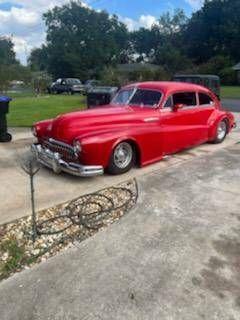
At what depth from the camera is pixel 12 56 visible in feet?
317

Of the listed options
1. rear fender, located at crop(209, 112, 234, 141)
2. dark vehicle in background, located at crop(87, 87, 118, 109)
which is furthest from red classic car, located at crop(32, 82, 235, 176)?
dark vehicle in background, located at crop(87, 87, 118, 109)

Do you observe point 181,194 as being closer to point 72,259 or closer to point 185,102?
point 72,259

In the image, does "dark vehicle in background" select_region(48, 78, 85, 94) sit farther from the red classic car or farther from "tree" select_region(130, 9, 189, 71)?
"tree" select_region(130, 9, 189, 71)

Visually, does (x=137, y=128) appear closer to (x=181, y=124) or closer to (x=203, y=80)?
(x=181, y=124)

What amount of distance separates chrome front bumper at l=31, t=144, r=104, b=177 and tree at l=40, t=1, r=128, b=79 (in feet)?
176

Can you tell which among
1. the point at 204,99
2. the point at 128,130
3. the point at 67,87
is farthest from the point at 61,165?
the point at 67,87

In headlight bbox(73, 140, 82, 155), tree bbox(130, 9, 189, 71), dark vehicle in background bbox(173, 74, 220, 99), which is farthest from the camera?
tree bbox(130, 9, 189, 71)

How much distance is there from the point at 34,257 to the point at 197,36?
6626 centimetres

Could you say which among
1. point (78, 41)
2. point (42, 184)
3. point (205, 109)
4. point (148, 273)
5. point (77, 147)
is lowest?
point (148, 273)

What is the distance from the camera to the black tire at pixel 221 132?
951 centimetres

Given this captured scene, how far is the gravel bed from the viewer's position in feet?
13.5

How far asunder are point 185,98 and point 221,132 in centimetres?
197

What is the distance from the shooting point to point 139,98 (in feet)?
25.8

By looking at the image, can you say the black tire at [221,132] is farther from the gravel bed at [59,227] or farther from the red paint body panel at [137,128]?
the gravel bed at [59,227]
